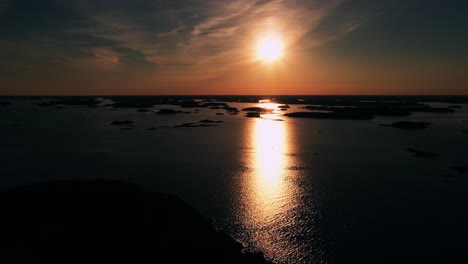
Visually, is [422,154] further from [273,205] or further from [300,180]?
[273,205]

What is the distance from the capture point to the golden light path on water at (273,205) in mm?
19103

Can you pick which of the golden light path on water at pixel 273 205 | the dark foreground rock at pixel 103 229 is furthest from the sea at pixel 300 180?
the dark foreground rock at pixel 103 229

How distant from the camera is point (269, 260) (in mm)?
17469

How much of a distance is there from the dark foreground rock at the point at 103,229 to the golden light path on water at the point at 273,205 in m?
2.25

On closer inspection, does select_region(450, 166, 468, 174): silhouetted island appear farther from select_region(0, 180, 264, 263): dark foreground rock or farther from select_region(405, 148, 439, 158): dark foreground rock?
select_region(0, 180, 264, 263): dark foreground rock

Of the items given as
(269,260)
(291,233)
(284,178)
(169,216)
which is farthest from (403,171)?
(169,216)

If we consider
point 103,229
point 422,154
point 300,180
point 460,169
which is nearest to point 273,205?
point 300,180

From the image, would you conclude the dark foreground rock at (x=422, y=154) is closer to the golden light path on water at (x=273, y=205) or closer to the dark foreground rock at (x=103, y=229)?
the golden light path on water at (x=273, y=205)

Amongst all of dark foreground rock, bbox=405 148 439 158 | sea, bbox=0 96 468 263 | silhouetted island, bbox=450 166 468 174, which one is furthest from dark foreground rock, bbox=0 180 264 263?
dark foreground rock, bbox=405 148 439 158

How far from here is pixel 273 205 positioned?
2556 centimetres

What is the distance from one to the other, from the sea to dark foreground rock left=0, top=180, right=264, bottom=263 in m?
3.34

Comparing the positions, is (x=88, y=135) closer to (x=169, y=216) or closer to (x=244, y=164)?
(x=244, y=164)

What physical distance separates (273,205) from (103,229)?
45.5 ft

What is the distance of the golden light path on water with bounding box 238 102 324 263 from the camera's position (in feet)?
62.7
